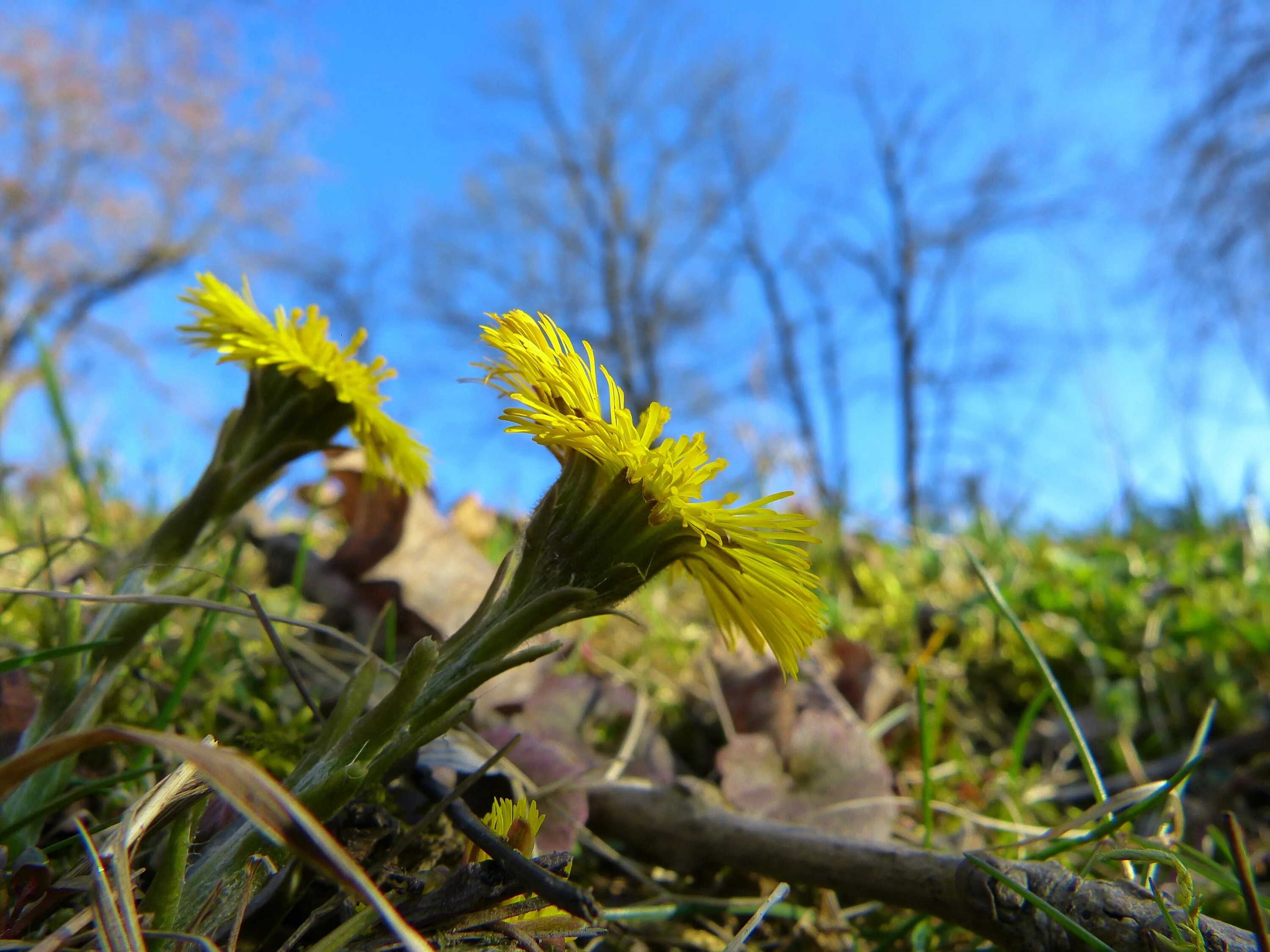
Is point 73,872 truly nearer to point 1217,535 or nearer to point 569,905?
point 569,905

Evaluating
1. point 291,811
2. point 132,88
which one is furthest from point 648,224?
point 291,811

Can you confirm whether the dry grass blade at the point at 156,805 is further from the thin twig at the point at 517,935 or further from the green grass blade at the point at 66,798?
the thin twig at the point at 517,935

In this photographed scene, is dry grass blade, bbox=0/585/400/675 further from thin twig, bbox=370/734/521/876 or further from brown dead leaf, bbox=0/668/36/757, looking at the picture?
brown dead leaf, bbox=0/668/36/757

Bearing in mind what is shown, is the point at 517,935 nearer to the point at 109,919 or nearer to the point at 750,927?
the point at 750,927

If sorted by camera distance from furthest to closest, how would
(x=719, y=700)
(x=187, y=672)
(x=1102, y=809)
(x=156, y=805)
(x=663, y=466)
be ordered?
(x=719, y=700), (x=187, y=672), (x=1102, y=809), (x=663, y=466), (x=156, y=805)

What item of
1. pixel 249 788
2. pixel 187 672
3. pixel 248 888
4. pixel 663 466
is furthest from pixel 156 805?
pixel 663 466

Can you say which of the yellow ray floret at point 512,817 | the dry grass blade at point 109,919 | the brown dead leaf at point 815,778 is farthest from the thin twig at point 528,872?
the brown dead leaf at point 815,778
